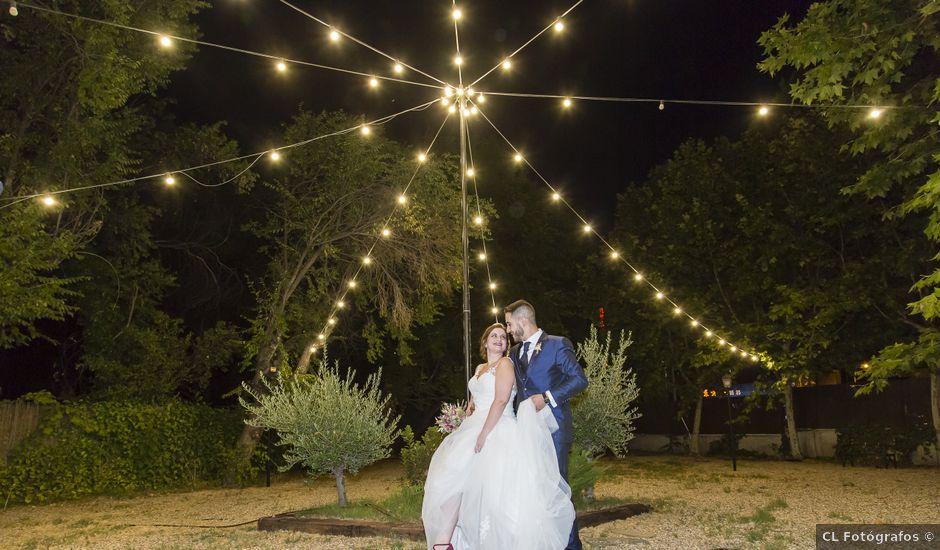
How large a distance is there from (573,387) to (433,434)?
4363 mm

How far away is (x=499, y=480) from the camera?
16.6 feet

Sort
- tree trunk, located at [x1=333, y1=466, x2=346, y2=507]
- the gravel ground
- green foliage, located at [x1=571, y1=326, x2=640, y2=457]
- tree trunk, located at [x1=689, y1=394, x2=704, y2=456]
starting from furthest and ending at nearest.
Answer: tree trunk, located at [x1=689, y1=394, x2=704, y2=456]
green foliage, located at [x1=571, y1=326, x2=640, y2=457]
tree trunk, located at [x1=333, y1=466, x2=346, y2=507]
the gravel ground

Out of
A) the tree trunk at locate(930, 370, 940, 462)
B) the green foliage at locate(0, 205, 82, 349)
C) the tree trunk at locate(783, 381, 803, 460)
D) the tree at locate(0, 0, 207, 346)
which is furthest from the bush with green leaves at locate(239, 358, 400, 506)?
the tree trunk at locate(783, 381, 803, 460)

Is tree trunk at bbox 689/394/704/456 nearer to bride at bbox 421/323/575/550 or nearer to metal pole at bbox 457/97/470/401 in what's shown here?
metal pole at bbox 457/97/470/401

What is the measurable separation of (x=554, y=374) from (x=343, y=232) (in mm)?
11234

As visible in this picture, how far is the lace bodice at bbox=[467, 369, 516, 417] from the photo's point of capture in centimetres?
538

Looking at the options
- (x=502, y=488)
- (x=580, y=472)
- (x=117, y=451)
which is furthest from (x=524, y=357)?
(x=117, y=451)

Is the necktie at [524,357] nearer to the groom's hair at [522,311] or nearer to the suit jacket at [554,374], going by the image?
the suit jacket at [554,374]

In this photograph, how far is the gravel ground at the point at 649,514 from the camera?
23.6 feet

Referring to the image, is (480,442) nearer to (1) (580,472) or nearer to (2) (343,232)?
(1) (580,472)

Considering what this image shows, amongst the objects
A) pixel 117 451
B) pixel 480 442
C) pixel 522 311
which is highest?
pixel 522 311

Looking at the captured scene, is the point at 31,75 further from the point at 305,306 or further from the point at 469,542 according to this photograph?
the point at 469,542

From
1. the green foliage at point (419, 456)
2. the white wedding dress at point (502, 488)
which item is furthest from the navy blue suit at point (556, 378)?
the green foliage at point (419, 456)

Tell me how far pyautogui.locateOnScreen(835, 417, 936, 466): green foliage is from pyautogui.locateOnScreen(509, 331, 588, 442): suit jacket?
13.6 m
